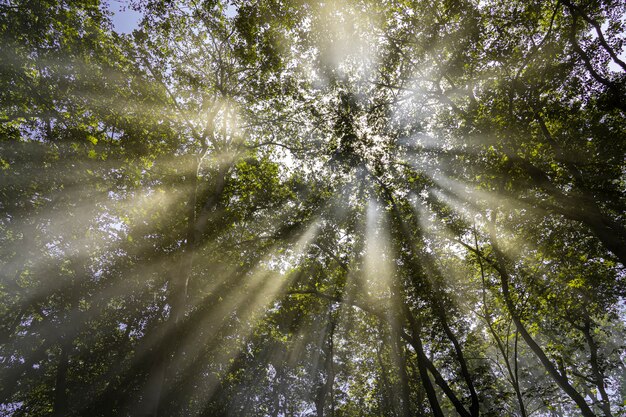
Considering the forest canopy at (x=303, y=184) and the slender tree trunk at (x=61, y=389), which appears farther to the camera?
the slender tree trunk at (x=61, y=389)

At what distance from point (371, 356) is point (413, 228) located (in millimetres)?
16760

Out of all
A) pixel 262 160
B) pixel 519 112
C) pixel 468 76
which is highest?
pixel 262 160

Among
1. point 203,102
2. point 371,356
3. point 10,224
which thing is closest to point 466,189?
point 203,102

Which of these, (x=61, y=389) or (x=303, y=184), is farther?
(x=303, y=184)

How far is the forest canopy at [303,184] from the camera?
10711 mm

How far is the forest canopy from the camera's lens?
35.1 feet

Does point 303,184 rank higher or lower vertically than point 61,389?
higher

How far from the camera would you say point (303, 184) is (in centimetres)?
1633

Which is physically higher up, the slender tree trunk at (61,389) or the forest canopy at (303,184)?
the forest canopy at (303,184)

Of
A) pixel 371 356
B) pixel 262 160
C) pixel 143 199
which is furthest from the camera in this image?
pixel 371 356

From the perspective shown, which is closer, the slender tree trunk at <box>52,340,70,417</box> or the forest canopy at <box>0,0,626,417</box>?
the forest canopy at <box>0,0,626,417</box>

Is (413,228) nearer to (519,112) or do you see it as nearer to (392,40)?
(519,112)

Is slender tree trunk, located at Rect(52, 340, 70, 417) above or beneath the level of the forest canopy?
beneath

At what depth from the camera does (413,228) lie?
41.1 feet
